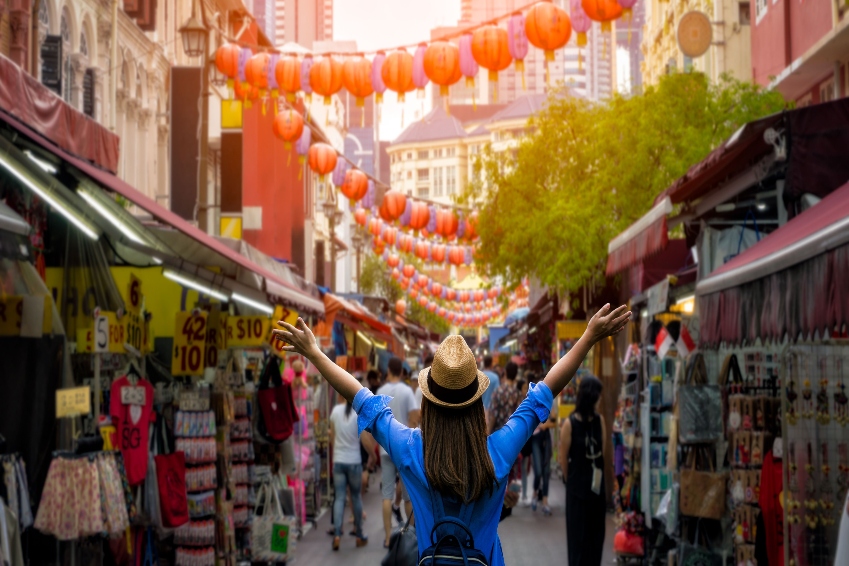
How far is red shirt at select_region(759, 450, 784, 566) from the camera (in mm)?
8016

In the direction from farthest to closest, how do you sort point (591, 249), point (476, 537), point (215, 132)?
point (215, 132)
point (591, 249)
point (476, 537)

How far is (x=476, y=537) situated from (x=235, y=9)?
28435 millimetres

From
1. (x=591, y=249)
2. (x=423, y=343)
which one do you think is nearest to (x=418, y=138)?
(x=423, y=343)

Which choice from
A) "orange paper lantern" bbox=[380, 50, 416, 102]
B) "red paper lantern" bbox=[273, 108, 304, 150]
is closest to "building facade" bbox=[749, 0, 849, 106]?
"orange paper lantern" bbox=[380, 50, 416, 102]

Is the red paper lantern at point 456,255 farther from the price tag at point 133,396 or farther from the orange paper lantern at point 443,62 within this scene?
the price tag at point 133,396

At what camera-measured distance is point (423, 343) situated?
232 feet

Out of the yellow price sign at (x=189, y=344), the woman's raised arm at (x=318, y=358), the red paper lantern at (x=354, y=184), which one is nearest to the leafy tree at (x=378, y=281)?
the red paper lantern at (x=354, y=184)

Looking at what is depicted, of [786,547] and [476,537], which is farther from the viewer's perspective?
[786,547]

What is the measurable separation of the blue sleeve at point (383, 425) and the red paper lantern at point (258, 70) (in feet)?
43.2

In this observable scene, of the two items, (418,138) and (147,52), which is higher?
(418,138)

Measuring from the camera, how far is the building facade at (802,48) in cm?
1942

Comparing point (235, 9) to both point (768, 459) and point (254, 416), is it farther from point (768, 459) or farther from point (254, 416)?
point (768, 459)

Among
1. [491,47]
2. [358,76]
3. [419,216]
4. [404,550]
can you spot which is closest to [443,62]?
[491,47]

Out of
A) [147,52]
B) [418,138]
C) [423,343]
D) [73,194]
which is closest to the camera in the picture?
[73,194]
